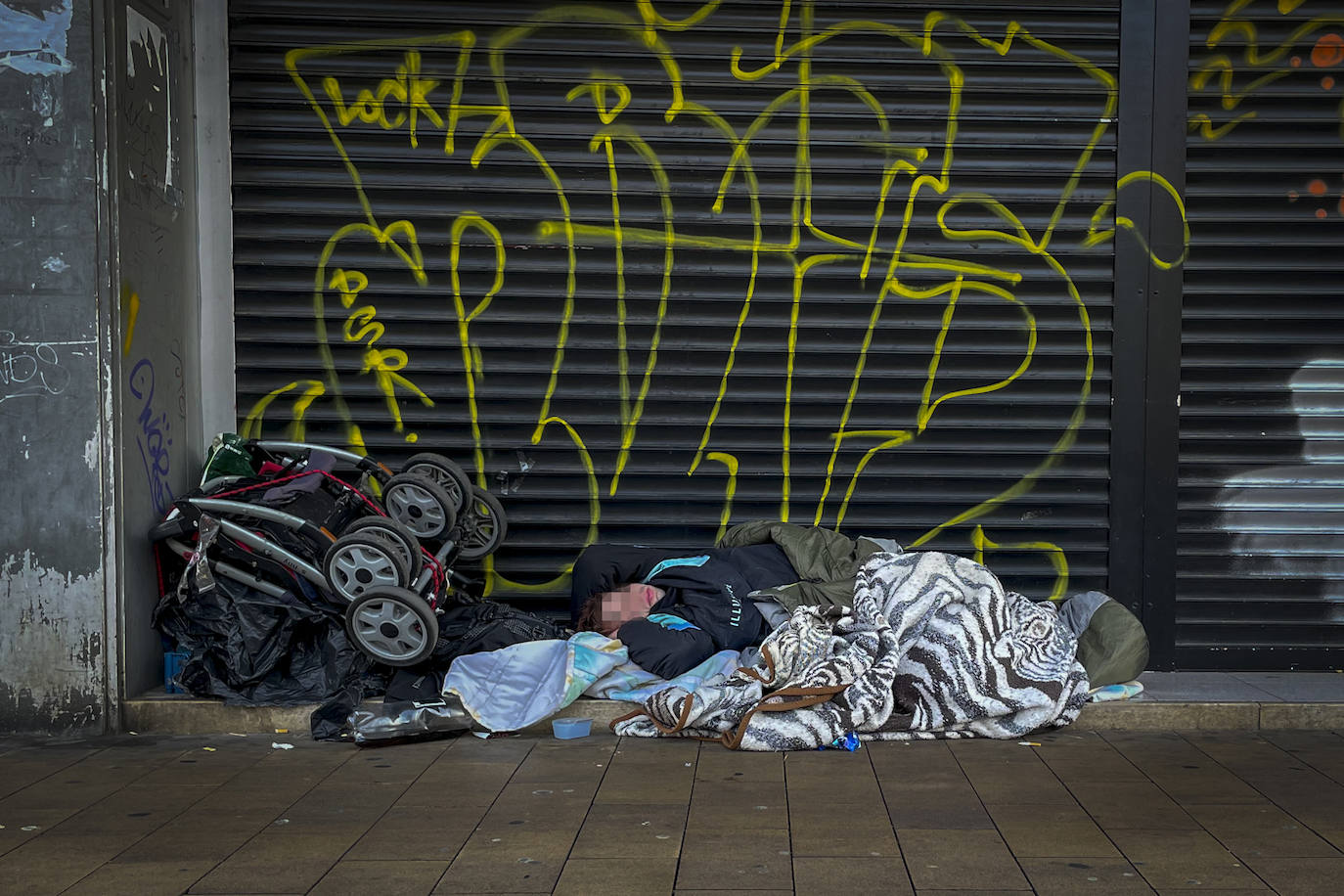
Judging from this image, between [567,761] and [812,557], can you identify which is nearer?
[567,761]

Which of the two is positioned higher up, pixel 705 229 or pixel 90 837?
pixel 705 229

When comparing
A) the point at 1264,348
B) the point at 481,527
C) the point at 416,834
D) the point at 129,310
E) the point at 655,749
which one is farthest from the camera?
the point at 1264,348

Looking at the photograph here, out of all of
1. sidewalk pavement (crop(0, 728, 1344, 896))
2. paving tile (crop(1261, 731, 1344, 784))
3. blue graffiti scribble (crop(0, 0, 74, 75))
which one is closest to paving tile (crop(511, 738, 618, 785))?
sidewalk pavement (crop(0, 728, 1344, 896))

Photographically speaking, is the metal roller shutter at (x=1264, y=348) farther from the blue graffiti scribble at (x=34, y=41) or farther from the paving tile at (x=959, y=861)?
the blue graffiti scribble at (x=34, y=41)

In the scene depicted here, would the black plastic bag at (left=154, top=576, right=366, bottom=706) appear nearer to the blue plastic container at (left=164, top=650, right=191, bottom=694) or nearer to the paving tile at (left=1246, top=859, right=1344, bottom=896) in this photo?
the blue plastic container at (left=164, top=650, right=191, bottom=694)

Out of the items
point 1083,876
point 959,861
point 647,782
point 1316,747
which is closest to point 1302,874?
point 1083,876

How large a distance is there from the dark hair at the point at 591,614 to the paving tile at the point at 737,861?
1.83m

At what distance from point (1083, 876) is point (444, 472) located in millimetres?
3369

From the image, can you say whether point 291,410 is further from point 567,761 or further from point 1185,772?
point 1185,772

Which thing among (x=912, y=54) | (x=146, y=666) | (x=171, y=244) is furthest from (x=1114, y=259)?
(x=146, y=666)

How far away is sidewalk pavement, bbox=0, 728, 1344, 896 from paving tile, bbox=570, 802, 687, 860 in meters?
0.01

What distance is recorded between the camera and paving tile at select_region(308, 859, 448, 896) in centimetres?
348

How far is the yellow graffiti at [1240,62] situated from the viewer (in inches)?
237

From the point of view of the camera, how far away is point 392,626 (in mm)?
5129
